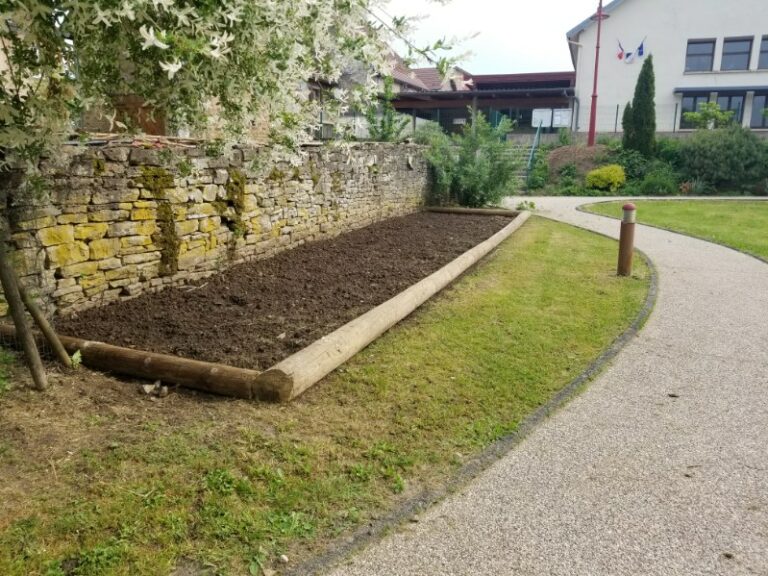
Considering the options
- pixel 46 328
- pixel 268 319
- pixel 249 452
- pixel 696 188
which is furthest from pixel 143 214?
pixel 696 188

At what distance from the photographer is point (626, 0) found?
30750 mm

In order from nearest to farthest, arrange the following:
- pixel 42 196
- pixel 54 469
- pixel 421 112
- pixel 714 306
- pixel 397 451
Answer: pixel 54 469 < pixel 397 451 < pixel 42 196 < pixel 714 306 < pixel 421 112

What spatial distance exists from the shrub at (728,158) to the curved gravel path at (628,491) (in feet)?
65.5

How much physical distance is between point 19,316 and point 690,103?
35.0 m

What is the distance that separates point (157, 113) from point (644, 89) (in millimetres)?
25898

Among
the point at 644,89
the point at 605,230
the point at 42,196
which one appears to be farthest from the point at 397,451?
the point at 644,89

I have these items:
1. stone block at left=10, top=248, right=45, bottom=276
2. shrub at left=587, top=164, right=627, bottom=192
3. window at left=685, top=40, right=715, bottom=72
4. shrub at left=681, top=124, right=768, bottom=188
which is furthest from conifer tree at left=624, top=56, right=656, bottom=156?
stone block at left=10, top=248, right=45, bottom=276

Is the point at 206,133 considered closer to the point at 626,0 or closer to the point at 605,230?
the point at 605,230

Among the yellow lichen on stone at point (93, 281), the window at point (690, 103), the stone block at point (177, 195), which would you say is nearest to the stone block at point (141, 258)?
the yellow lichen on stone at point (93, 281)

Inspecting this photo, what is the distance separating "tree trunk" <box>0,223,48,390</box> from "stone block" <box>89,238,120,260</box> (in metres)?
1.20

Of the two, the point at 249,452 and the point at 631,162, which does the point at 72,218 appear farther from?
the point at 631,162

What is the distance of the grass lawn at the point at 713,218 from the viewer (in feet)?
38.4

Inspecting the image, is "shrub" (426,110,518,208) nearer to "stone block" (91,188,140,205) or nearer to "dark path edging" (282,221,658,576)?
"stone block" (91,188,140,205)

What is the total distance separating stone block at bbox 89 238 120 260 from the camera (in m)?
5.10
